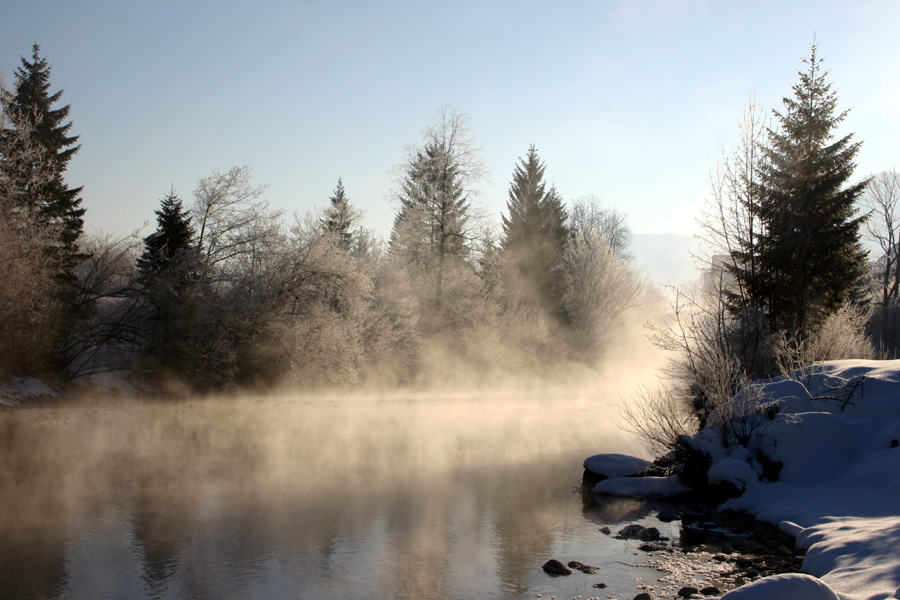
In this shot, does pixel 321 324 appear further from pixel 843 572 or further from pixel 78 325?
pixel 843 572

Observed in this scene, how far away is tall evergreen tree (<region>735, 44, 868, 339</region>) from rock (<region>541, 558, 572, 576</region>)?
41.0 ft

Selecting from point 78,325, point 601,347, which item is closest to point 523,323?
point 601,347

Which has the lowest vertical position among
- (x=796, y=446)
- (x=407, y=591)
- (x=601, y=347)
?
(x=407, y=591)

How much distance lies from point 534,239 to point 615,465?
3351 centimetres

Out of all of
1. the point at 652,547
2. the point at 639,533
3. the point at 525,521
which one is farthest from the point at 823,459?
the point at 525,521

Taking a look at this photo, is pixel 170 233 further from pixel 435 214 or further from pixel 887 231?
pixel 887 231

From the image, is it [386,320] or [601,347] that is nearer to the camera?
[386,320]

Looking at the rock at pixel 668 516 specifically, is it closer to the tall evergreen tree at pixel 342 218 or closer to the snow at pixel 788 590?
the snow at pixel 788 590

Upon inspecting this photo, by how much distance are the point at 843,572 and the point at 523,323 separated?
33.3 metres

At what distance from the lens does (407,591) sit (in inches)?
322

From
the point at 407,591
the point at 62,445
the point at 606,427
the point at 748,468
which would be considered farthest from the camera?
the point at 606,427

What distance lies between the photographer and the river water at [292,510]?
Result: 843cm

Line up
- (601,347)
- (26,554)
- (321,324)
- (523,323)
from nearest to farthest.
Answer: (26,554), (321,324), (523,323), (601,347)

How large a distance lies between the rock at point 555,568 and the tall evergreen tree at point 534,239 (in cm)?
3608
